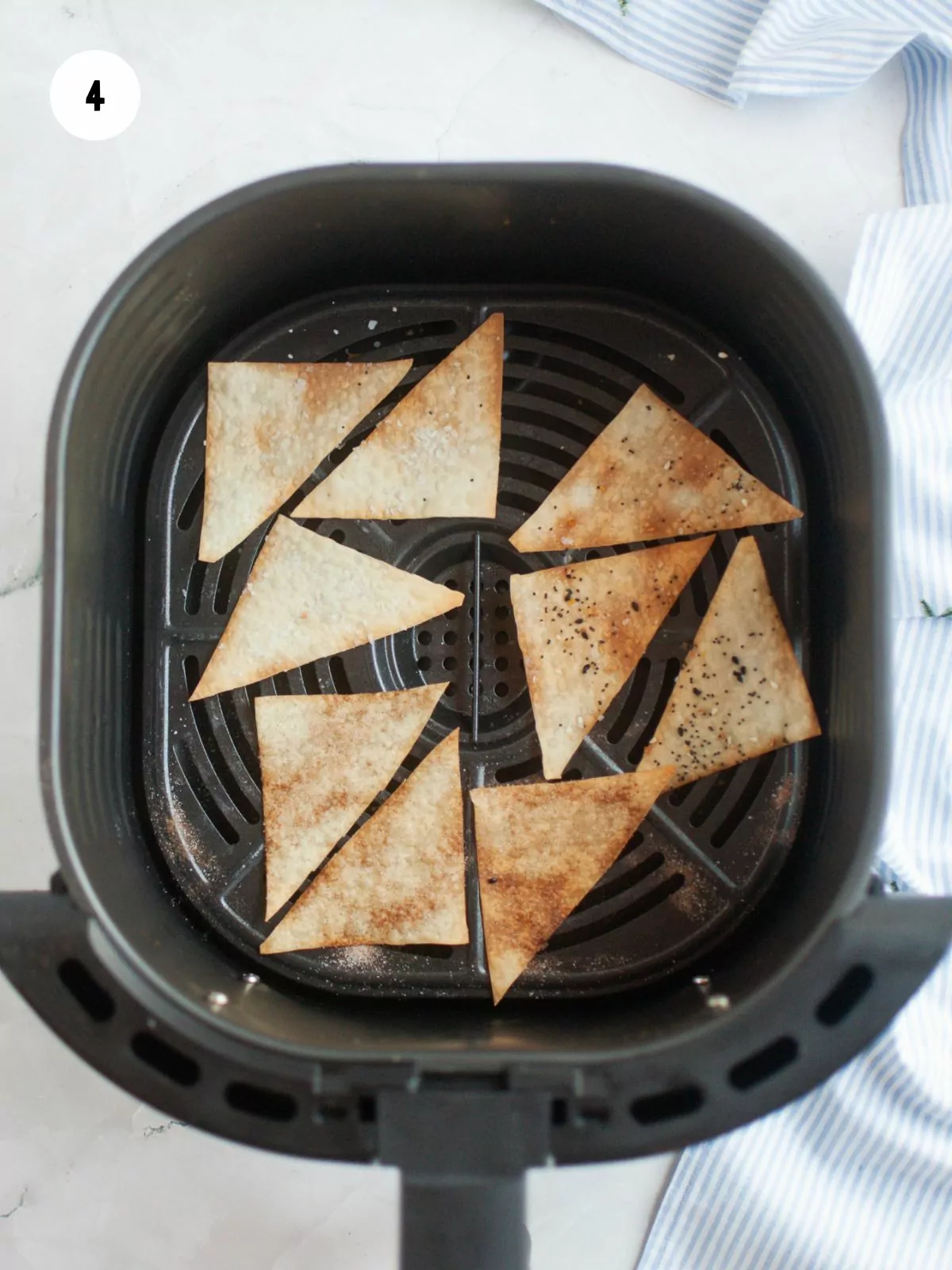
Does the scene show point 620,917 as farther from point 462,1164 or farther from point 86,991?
point 86,991

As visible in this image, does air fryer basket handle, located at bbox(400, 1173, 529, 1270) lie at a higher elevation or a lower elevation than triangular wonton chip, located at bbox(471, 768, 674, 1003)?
lower

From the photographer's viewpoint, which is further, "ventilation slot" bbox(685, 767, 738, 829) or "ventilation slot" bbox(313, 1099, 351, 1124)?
"ventilation slot" bbox(685, 767, 738, 829)

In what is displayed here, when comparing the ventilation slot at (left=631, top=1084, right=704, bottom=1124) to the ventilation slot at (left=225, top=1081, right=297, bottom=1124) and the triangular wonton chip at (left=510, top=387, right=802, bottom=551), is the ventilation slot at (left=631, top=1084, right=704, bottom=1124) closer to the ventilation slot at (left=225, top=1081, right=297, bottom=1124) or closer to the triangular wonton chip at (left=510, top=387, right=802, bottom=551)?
the ventilation slot at (left=225, top=1081, right=297, bottom=1124)

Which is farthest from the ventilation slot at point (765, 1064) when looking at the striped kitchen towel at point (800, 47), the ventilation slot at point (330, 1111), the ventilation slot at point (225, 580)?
the striped kitchen towel at point (800, 47)

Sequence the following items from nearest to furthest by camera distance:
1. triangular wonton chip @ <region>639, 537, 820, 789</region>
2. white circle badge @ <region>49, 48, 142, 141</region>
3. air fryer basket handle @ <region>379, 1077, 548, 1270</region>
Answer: air fryer basket handle @ <region>379, 1077, 548, 1270</region>
triangular wonton chip @ <region>639, 537, 820, 789</region>
white circle badge @ <region>49, 48, 142, 141</region>

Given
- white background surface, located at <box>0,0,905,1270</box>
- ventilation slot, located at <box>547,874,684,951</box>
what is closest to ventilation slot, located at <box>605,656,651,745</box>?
ventilation slot, located at <box>547,874,684,951</box>

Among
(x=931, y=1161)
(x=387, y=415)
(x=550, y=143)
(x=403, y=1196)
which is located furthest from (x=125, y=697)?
(x=931, y=1161)

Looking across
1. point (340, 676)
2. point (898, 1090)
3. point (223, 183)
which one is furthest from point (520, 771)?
point (223, 183)

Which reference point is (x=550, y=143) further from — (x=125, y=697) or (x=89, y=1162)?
(x=89, y=1162)
